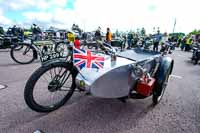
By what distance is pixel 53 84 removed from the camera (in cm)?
234

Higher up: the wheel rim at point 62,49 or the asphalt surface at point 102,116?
the wheel rim at point 62,49

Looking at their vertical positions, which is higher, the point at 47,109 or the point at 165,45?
the point at 165,45

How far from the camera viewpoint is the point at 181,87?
3.84 m

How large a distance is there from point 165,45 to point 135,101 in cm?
133

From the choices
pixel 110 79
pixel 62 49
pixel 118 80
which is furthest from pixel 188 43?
pixel 110 79

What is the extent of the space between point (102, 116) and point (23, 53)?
15.0ft

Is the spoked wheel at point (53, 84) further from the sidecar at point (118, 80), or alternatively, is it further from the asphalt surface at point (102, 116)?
the sidecar at point (118, 80)

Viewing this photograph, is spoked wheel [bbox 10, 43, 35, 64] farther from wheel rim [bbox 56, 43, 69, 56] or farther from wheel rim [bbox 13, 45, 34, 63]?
wheel rim [bbox 56, 43, 69, 56]

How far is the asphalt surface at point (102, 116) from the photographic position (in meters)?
2.03

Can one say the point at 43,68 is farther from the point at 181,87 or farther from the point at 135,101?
the point at 181,87

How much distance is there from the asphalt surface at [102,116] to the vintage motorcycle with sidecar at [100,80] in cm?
20

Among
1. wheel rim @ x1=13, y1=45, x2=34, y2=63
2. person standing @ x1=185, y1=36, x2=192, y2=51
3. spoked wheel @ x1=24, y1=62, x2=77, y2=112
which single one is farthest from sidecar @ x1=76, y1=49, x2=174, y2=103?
person standing @ x1=185, y1=36, x2=192, y2=51

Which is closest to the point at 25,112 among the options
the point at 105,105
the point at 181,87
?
the point at 105,105

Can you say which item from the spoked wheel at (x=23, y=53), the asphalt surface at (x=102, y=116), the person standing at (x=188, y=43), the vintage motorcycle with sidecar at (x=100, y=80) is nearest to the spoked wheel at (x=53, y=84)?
the vintage motorcycle with sidecar at (x=100, y=80)
